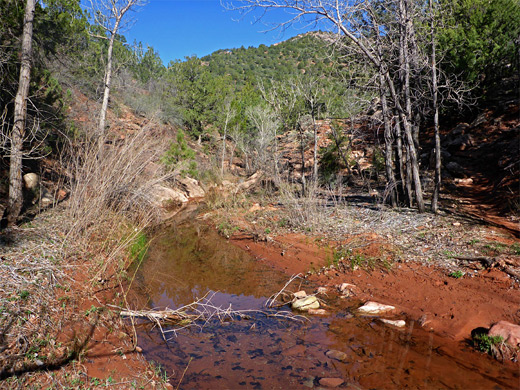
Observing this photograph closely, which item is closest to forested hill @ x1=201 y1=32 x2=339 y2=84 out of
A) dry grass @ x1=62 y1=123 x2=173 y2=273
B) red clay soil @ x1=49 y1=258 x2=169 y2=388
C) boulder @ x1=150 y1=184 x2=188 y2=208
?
boulder @ x1=150 y1=184 x2=188 y2=208

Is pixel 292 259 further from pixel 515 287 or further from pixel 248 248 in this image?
pixel 515 287

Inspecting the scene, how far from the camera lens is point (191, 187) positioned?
1767 centimetres

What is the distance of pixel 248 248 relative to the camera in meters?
8.55

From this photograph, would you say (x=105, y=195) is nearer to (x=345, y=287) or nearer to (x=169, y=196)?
(x=345, y=287)

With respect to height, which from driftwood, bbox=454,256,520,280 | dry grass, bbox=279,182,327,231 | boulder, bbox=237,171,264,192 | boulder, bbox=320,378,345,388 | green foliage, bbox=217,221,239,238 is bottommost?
boulder, bbox=320,378,345,388

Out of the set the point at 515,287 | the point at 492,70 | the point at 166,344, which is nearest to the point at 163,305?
the point at 166,344

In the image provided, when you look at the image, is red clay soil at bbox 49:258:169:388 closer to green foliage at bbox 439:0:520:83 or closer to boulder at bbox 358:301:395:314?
boulder at bbox 358:301:395:314

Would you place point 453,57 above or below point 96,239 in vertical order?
above

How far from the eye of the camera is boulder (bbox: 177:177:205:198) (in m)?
17.3

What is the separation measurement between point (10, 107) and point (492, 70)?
1881 cm

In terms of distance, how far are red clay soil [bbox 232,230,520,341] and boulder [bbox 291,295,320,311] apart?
2.59 ft

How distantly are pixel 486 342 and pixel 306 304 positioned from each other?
2.28 m

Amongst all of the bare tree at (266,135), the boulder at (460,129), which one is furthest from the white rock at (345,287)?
the bare tree at (266,135)

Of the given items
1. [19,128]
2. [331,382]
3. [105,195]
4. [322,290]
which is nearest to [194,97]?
[19,128]
